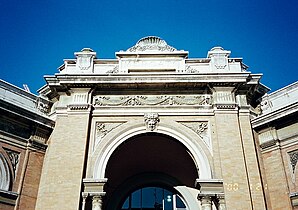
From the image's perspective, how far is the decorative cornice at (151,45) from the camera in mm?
13248

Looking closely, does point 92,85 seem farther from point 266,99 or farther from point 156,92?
point 266,99

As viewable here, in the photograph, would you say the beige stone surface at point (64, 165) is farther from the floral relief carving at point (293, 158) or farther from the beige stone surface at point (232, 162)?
the floral relief carving at point (293, 158)

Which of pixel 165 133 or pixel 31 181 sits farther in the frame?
pixel 165 133

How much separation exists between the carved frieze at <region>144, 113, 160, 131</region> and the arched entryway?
954mm

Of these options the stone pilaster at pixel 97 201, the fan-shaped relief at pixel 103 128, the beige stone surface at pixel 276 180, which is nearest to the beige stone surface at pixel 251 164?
the beige stone surface at pixel 276 180

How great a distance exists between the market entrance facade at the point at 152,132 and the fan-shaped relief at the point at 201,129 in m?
0.03

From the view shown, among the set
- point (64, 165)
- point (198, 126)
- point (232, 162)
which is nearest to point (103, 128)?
point (64, 165)

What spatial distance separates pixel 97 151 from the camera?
10453 mm

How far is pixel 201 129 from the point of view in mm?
10781

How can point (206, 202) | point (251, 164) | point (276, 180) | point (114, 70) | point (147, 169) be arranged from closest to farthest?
point (206, 202), point (251, 164), point (276, 180), point (114, 70), point (147, 169)

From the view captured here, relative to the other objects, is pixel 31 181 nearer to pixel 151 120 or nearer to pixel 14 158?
pixel 14 158

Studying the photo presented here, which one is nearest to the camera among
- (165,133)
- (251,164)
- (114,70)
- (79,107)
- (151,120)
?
(251,164)

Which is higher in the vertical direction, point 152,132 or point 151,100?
point 151,100

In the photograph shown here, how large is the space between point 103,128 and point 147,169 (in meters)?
3.19
